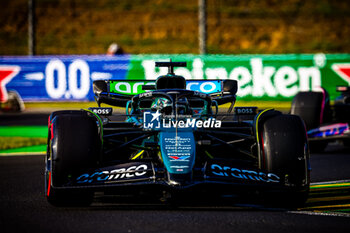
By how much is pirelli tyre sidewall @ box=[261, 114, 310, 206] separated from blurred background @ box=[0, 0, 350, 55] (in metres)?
45.3

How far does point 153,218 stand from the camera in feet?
20.4

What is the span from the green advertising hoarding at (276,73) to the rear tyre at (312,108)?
8.82 metres

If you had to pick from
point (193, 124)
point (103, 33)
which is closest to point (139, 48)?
point (103, 33)

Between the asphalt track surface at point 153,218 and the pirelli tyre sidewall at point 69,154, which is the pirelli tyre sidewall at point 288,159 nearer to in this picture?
the asphalt track surface at point 153,218

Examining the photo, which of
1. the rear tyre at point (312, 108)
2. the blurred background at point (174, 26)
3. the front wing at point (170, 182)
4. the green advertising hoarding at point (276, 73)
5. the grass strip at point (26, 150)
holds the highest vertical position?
the blurred background at point (174, 26)

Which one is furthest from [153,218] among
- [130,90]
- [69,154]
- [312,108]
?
[312,108]

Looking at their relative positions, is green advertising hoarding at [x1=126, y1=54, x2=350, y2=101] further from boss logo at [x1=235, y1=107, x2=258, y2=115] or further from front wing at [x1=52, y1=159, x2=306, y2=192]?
front wing at [x1=52, y1=159, x2=306, y2=192]

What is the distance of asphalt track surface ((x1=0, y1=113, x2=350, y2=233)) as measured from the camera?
5.81 m

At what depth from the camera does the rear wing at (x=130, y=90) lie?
9570mm

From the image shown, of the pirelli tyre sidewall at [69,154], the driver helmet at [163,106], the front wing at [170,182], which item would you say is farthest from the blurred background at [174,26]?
the front wing at [170,182]

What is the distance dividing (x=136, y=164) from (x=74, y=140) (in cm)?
64

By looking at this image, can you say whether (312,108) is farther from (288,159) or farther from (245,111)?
(288,159)

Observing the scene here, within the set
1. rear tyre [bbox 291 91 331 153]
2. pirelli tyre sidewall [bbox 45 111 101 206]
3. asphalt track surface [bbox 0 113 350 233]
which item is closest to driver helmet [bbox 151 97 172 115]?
pirelli tyre sidewall [bbox 45 111 101 206]

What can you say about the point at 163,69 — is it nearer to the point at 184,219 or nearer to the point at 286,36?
the point at 184,219
